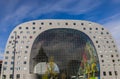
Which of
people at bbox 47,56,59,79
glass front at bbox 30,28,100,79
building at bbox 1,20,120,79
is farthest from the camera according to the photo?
glass front at bbox 30,28,100,79

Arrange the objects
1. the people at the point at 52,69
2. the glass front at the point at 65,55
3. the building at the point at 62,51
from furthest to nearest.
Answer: the glass front at the point at 65,55 < the building at the point at 62,51 < the people at the point at 52,69

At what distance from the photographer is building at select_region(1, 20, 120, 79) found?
76.2 m

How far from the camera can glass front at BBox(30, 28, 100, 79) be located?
77.6 metres

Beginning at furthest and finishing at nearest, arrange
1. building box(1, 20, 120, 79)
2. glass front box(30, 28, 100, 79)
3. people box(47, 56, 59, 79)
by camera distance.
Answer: glass front box(30, 28, 100, 79)
building box(1, 20, 120, 79)
people box(47, 56, 59, 79)

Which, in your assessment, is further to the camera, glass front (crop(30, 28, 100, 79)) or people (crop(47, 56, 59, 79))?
glass front (crop(30, 28, 100, 79))

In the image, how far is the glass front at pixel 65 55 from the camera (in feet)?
255

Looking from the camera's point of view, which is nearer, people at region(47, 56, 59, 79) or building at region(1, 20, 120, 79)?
people at region(47, 56, 59, 79)

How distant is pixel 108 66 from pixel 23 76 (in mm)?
39537

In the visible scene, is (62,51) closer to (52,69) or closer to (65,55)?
(65,55)

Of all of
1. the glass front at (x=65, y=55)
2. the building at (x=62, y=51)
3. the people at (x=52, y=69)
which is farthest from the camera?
the glass front at (x=65, y=55)

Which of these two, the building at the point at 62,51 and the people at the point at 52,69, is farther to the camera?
the building at the point at 62,51

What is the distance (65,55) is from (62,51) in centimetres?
241

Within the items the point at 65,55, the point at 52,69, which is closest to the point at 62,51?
the point at 65,55

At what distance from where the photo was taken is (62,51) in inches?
3179
